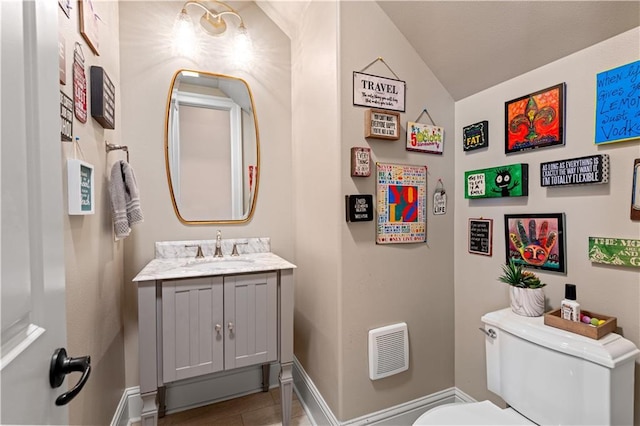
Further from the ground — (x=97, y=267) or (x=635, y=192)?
(x=635, y=192)

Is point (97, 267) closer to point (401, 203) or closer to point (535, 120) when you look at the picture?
point (401, 203)

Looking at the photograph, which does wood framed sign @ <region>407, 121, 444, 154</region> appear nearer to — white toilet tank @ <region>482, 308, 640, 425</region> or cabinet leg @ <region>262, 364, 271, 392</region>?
white toilet tank @ <region>482, 308, 640, 425</region>

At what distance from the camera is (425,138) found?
1.58 metres

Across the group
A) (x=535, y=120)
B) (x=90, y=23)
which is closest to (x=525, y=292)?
(x=535, y=120)

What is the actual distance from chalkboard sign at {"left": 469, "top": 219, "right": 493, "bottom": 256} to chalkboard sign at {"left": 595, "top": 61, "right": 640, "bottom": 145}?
1.89 ft

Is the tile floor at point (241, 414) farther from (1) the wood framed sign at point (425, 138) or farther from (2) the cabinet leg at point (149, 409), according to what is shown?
(1) the wood framed sign at point (425, 138)

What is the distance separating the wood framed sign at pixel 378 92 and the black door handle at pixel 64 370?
54.0 inches

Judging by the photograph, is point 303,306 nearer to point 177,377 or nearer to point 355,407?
point 355,407

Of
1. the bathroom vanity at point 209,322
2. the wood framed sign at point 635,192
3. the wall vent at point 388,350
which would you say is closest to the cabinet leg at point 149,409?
the bathroom vanity at point 209,322

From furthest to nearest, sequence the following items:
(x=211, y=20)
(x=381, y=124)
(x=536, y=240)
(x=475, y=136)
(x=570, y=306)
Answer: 1. (x=211, y=20)
2. (x=475, y=136)
3. (x=381, y=124)
4. (x=536, y=240)
5. (x=570, y=306)

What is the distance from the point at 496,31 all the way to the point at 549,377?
4.78ft

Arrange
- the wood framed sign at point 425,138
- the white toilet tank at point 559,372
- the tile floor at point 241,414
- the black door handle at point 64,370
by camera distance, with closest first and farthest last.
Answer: the black door handle at point 64,370
the white toilet tank at point 559,372
the wood framed sign at point 425,138
the tile floor at point 241,414

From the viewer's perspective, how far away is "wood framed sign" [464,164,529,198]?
4.37 ft

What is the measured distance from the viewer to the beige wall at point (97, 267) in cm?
102
